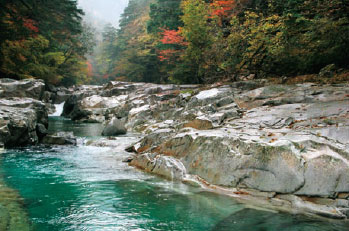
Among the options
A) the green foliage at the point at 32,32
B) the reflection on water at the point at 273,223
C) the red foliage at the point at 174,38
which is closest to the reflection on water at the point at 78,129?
the green foliage at the point at 32,32

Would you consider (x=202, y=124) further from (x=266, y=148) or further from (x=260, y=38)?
(x=260, y=38)

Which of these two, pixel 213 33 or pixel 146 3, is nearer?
pixel 213 33

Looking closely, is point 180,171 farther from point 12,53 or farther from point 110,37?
point 110,37

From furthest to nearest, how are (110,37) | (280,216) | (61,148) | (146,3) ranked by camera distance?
1. (110,37)
2. (146,3)
3. (61,148)
4. (280,216)

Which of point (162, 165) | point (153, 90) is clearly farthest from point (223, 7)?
point (162, 165)

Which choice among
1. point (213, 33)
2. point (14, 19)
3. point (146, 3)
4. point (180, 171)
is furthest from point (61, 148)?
point (146, 3)

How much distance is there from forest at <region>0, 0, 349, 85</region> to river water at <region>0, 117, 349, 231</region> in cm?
735

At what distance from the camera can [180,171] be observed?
6449 mm

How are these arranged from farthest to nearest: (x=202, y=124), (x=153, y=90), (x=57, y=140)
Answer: (x=153, y=90) → (x=57, y=140) → (x=202, y=124)

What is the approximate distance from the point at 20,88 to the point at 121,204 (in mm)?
17378

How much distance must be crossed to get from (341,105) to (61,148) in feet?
32.1

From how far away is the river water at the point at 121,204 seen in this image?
395 centimetres

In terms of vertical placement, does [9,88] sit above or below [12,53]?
below

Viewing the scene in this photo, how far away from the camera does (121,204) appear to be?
15.9 feet
